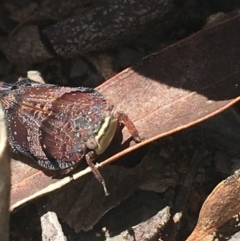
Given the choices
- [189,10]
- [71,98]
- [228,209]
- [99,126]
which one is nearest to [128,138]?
[99,126]

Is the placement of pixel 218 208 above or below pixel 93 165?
below

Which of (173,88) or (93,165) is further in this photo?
(173,88)

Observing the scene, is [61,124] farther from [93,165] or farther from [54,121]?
[93,165]

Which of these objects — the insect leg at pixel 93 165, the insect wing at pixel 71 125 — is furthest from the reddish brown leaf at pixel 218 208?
the insect wing at pixel 71 125

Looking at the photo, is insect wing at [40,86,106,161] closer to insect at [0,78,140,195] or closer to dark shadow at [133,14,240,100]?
insect at [0,78,140,195]

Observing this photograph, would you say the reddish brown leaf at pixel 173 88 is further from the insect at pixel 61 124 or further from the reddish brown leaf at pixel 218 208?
the reddish brown leaf at pixel 218 208

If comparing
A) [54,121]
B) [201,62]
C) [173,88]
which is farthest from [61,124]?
[201,62]

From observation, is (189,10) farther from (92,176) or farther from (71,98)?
(92,176)
